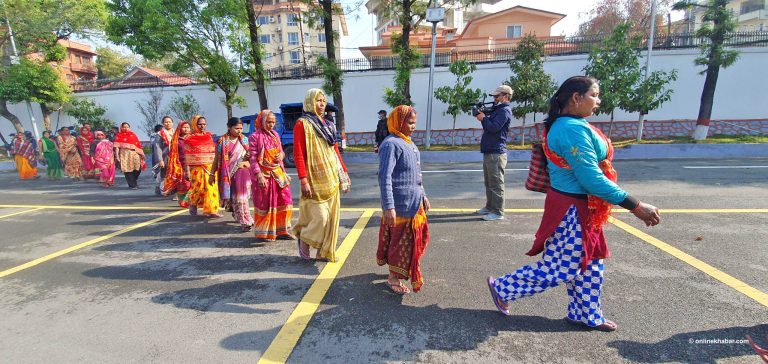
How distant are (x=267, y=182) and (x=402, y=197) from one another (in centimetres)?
207

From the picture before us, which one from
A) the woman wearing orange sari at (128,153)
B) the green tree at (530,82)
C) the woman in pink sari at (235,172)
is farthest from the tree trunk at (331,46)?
the woman in pink sari at (235,172)

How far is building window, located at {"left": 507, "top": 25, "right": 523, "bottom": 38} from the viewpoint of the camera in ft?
86.1

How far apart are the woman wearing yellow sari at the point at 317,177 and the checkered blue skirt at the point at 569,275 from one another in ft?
5.77

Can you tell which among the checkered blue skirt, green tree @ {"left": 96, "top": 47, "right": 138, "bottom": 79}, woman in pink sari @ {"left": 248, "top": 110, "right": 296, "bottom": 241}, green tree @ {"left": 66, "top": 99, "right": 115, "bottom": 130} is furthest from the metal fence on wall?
green tree @ {"left": 96, "top": 47, "right": 138, "bottom": 79}

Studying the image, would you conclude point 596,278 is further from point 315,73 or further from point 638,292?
point 315,73

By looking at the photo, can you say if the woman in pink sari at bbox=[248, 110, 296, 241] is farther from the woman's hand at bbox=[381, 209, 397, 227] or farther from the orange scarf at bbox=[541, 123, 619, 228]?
the orange scarf at bbox=[541, 123, 619, 228]

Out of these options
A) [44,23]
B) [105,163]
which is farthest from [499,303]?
[44,23]

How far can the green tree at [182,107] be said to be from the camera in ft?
56.7

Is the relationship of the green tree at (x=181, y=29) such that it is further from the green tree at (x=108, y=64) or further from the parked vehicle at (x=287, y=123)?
the green tree at (x=108, y=64)

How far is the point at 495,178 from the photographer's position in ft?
16.2

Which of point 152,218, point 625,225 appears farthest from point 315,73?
point 625,225

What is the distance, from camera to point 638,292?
291 cm

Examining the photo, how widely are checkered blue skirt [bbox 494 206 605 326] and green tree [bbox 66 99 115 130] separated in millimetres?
20919

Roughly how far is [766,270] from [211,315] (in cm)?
457
